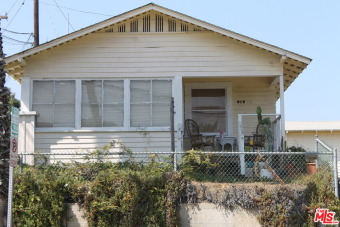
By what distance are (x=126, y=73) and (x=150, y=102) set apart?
3.25ft

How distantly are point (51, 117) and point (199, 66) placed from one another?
412 cm

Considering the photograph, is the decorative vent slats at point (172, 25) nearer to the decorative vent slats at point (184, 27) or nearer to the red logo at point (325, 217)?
the decorative vent slats at point (184, 27)

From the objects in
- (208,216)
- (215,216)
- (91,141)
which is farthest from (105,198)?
(91,141)

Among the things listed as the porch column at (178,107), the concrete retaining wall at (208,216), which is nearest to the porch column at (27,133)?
the porch column at (178,107)

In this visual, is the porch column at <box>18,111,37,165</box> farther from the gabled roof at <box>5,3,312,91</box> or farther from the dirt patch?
the dirt patch

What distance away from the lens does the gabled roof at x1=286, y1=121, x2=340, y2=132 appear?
2611 centimetres

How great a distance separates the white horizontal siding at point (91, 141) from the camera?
1228 cm

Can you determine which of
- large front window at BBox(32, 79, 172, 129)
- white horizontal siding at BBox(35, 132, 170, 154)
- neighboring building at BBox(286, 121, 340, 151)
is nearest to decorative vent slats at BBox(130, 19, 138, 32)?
large front window at BBox(32, 79, 172, 129)

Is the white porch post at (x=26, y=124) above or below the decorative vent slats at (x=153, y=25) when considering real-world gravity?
below

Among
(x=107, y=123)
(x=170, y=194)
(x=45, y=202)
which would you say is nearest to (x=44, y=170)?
(x=45, y=202)

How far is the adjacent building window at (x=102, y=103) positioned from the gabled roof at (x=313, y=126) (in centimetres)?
1563

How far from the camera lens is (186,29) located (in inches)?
503

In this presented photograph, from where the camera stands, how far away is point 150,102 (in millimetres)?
12555

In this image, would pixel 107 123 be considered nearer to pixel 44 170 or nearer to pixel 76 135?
pixel 76 135
